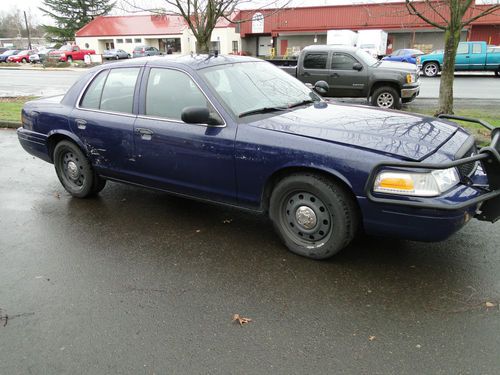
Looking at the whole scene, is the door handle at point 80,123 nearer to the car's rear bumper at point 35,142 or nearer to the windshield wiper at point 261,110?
the car's rear bumper at point 35,142

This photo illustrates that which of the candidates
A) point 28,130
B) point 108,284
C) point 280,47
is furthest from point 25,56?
point 108,284

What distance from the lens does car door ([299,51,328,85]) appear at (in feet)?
39.5

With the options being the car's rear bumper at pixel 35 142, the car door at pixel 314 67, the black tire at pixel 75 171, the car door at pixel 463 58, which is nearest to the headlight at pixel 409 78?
the car door at pixel 314 67

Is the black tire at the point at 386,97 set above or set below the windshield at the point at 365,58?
below

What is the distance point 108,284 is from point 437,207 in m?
2.58

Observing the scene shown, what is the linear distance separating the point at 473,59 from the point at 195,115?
22.0m

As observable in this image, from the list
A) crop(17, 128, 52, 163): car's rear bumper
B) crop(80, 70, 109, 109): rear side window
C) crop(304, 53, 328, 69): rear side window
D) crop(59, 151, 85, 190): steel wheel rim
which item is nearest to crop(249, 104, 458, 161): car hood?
crop(80, 70, 109, 109): rear side window

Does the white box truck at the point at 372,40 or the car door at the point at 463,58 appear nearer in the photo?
the car door at the point at 463,58

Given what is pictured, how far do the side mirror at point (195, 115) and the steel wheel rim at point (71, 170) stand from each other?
2055mm

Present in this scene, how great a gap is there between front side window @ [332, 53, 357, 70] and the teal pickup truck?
1214 cm

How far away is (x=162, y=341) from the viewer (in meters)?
2.82

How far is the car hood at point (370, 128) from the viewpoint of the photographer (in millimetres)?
3350

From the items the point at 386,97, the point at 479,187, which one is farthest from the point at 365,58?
the point at 479,187

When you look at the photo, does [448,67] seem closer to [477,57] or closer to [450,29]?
[450,29]
